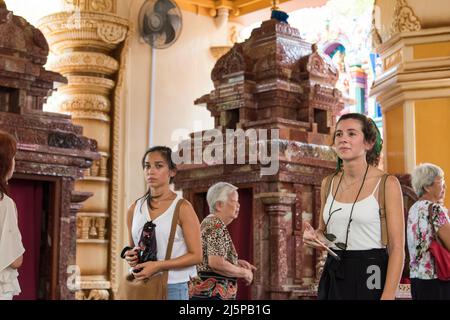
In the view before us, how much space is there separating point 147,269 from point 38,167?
10.9ft

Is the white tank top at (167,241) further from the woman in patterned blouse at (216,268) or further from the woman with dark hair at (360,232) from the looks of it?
the woman with dark hair at (360,232)

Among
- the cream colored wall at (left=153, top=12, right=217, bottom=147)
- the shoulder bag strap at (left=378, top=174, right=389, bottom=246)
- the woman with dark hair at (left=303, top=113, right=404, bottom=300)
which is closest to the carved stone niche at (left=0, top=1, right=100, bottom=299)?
the woman with dark hair at (left=303, top=113, right=404, bottom=300)

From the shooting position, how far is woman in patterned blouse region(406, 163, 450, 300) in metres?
4.83

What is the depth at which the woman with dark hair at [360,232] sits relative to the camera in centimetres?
346

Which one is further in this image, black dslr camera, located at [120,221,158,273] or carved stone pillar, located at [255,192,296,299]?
carved stone pillar, located at [255,192,296,299]

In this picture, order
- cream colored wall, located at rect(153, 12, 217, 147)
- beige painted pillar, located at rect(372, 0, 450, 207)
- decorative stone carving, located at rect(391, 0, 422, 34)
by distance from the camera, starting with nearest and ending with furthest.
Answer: beige painted pillar, located at rect(372, 0, 450, 207), decorative stone carving, located at rect(391, 0, 422, 34), cream colored wall, located at rect(153, 12, 217, 147)

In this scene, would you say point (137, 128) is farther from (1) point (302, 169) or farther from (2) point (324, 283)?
(2) point (324, 283)

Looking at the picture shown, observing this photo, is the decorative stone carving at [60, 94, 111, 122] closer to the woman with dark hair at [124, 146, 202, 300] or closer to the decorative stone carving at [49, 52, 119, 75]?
the decorative stone carving at [49, 52, 119, 75]

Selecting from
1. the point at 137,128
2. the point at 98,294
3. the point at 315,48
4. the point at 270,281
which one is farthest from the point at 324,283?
the point at 137,128

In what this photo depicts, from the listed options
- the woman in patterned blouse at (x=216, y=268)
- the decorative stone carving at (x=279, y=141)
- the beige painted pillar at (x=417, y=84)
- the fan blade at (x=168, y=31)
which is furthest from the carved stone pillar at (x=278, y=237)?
the fan blade at (x=168, y=31)

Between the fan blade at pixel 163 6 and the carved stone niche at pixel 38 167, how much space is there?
452cm

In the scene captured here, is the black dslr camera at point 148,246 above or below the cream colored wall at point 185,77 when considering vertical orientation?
below

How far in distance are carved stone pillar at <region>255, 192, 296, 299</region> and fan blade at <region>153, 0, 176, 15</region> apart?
4942 mm
